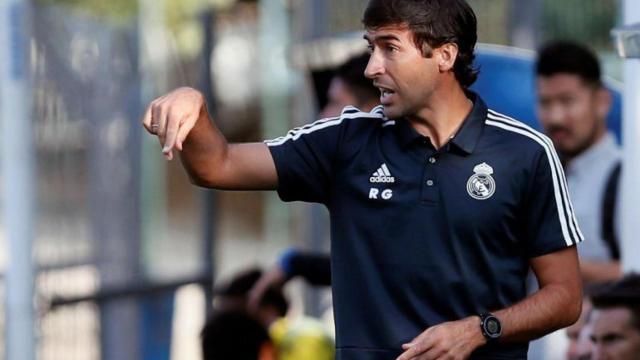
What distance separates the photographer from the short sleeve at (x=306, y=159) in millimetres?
4105

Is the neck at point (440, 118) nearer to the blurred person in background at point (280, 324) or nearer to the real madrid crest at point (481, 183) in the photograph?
the real madrid crest at point (481, 183)

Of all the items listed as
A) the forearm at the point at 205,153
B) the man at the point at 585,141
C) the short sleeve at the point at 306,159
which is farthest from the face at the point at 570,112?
the forearm at the point at 205,153

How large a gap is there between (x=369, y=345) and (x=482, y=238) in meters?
0.37

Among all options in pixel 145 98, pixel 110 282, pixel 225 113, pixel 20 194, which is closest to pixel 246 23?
pixel 225 113

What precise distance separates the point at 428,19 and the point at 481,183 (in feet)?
1.34

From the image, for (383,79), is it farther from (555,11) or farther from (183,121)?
(555,11)

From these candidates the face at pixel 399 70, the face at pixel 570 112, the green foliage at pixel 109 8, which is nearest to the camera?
the face at pixel 399 70

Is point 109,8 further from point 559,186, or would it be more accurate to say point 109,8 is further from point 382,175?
point 559,186

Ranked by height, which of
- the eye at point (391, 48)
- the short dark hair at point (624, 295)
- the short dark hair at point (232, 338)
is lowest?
the short dark hair at point (232, 338)

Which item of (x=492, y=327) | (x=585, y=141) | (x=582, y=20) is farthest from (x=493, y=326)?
(x=582, y=20)

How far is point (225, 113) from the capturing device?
10.1 m

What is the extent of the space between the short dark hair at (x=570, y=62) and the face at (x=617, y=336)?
138 cm

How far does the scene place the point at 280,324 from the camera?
24.4 feet

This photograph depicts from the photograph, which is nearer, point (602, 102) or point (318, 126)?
point (318, 126)
